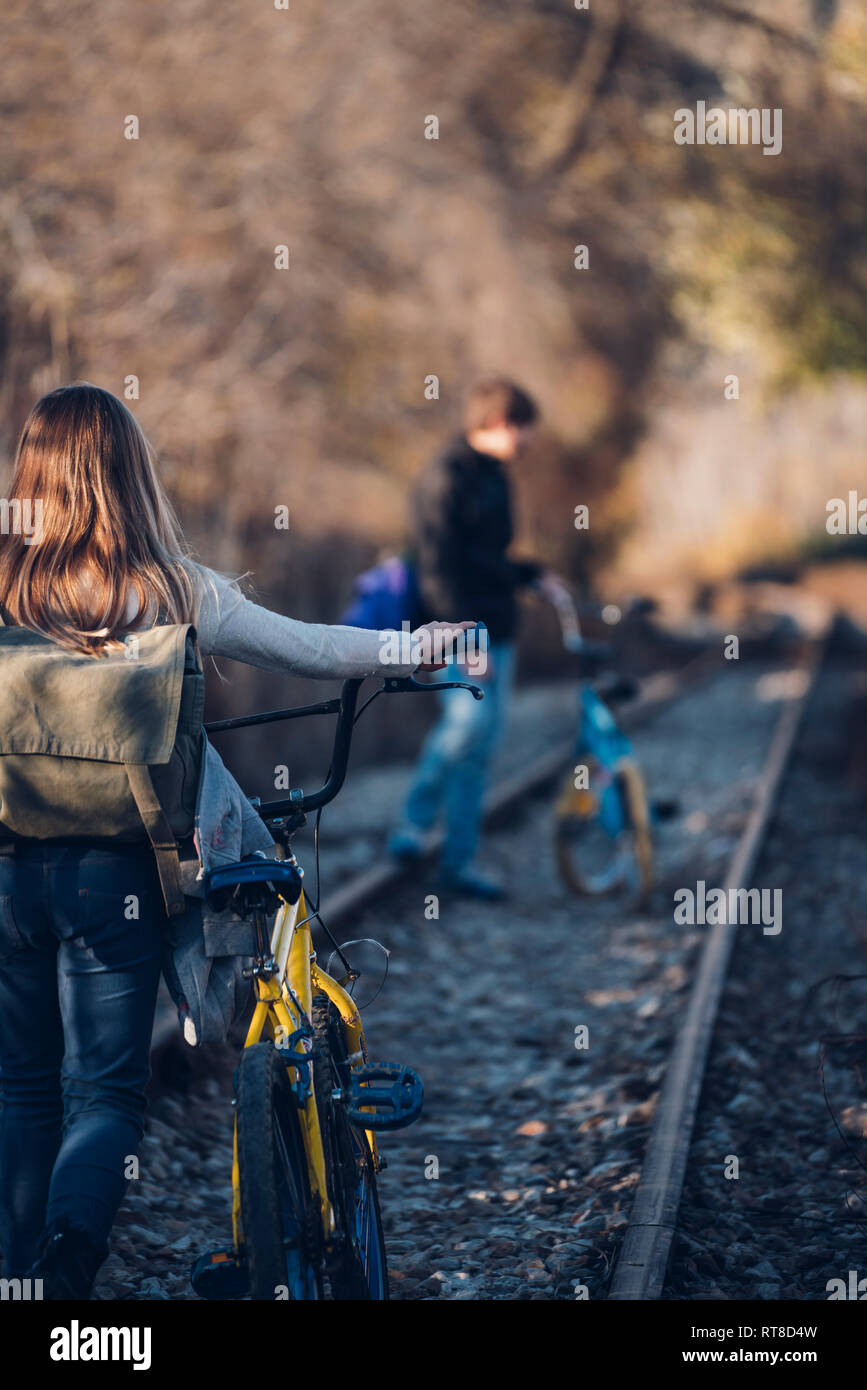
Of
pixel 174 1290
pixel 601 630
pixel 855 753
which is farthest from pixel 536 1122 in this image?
pixel 601 630

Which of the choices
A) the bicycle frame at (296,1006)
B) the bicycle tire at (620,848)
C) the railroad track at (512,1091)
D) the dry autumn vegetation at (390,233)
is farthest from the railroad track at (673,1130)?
the dry autumn vegetation at (390,233)

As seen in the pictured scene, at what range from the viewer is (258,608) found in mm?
2889

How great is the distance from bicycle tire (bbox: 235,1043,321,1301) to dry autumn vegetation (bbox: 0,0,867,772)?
582 cm

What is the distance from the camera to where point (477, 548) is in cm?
657

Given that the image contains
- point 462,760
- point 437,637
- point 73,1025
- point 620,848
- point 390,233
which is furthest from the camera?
point 390,233

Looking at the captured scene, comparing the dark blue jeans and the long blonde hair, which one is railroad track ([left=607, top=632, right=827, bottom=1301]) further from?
the long blonde hair

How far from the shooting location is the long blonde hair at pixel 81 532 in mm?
2670

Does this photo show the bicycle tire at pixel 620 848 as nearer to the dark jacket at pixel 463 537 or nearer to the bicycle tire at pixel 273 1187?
the dark jacket at pixel 463 537

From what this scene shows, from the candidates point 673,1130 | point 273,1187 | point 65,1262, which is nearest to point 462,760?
point 673,1130

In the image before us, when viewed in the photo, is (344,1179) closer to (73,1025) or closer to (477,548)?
(73,1025)

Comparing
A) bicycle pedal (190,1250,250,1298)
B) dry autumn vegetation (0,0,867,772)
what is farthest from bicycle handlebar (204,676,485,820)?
dry autumn vegetation (0,0,867,772)

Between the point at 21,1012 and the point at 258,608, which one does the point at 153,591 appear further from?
the point at 21,1012

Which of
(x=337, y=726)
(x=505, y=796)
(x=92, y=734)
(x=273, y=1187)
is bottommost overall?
(x=273, y=1187)

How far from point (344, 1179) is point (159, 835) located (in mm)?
822
